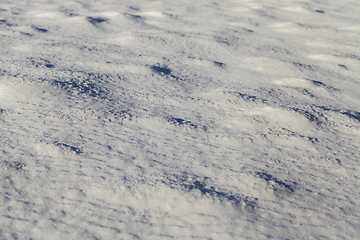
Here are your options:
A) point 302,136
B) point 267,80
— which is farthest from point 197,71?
point 302,136

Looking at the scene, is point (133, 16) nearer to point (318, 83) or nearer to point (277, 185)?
point (318, 83)

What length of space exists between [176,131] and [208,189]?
0.29m

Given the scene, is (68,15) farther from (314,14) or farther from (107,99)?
(314,14)

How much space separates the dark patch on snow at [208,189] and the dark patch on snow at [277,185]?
0.08 metres

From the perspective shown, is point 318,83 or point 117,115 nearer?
point 117,115

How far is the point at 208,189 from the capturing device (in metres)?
0.88

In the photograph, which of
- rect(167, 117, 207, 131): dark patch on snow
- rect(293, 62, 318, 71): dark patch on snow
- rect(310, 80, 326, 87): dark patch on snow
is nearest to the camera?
rect(167, 117, 207, 131): dark patch on snow

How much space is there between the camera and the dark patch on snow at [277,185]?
89cm

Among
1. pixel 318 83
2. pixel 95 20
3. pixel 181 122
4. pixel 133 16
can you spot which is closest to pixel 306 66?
pixel 318 83

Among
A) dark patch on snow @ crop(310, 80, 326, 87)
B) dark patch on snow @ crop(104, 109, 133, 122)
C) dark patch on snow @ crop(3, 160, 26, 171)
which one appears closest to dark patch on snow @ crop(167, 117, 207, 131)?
dark patch on snow @ crop(104, 109, 133, 122)

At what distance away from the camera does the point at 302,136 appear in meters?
1.12

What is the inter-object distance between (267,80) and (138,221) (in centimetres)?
98

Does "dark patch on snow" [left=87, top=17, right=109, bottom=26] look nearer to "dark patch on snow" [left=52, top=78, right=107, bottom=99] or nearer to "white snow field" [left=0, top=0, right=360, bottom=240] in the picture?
"white snow field" [left=0, top=0, right=360, bottom=240]

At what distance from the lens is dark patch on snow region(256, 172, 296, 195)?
0.89 meters
